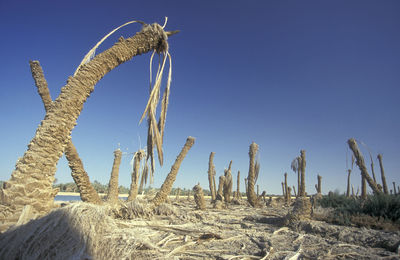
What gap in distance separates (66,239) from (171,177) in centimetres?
720

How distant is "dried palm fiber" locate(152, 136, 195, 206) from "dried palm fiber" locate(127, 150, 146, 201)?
17.2 ft

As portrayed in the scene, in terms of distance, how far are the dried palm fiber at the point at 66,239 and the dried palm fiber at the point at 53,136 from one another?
101 cm

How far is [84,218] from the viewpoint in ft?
7.32

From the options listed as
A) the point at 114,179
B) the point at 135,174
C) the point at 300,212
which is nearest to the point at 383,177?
the point at 300,212

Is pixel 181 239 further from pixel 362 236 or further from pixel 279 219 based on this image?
pixel 279 219

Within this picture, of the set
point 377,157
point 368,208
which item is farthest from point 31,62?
point 377,157

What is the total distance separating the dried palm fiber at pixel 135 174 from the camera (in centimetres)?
1348

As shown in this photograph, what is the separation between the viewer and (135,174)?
1406 cm

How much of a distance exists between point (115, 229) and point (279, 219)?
571 centimetres

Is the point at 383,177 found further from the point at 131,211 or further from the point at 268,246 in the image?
the point at 131,211

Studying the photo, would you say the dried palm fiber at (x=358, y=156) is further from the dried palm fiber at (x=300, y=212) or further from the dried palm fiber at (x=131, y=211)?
the dried palm fiber at (x=131, y=211)

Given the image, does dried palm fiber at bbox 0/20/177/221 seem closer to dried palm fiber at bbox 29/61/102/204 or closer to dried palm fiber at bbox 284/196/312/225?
dried palm fiber at bbox 29/61/102/204

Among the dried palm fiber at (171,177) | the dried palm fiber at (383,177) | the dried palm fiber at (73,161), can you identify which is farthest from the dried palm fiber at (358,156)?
the dried palm fiber at (73,161)

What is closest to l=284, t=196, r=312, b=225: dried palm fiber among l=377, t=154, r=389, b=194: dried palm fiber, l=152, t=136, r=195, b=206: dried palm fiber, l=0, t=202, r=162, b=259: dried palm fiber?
l=152, t=136, r=195, b=206: dried palm fiber
